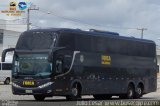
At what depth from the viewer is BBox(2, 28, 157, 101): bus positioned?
91.8ft

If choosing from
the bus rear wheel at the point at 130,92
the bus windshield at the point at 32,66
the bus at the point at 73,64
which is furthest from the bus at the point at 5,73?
the bus windshield at the point at 32,66

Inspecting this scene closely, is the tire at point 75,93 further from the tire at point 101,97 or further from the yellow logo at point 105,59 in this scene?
the tire at point 101,97

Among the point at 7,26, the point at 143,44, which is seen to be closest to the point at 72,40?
the point at 143,44

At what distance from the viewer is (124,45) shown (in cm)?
3422

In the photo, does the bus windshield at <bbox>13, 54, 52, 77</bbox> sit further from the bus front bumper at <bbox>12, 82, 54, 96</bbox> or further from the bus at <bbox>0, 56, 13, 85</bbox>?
the bus at <bbox>0, 56, 13, 85</bbox>

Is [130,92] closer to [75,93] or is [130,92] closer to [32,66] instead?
[75,93]

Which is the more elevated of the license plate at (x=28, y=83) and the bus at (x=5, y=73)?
the license plate at (x=28, y=83)

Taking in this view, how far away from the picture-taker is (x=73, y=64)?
28969 mm

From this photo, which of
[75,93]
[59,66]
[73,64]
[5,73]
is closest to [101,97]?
[75,93]

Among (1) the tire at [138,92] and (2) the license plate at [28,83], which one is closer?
(2) the license plate at [28,83]

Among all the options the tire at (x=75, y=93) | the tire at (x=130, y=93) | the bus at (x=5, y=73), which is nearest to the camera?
the tire at (x=75, y=93)

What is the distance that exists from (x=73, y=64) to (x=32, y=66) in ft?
7.21

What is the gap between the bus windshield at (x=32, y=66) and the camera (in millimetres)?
27906

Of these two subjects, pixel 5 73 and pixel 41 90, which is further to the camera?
pixel 5 73
